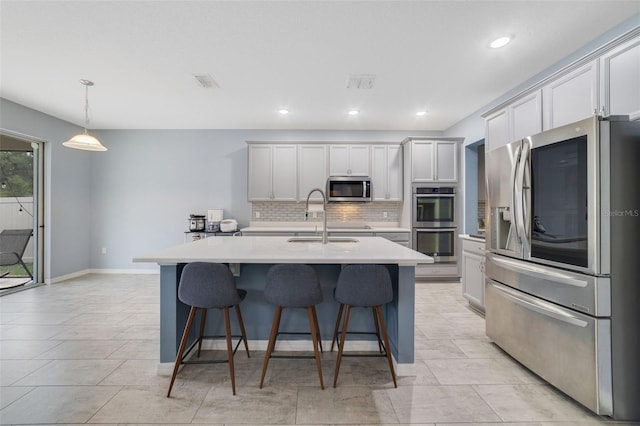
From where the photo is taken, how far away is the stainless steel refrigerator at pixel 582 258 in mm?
1668

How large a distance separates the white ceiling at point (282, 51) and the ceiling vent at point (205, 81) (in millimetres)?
76

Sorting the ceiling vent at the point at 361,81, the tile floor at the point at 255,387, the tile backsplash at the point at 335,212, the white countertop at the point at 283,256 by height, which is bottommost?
the tile floor at the point at 255,387

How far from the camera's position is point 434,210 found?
16.2 ft

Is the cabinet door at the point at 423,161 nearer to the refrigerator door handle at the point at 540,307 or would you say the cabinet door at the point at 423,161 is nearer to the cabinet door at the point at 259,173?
the cabinet door at the point at 259,173

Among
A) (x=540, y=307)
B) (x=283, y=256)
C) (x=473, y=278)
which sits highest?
(x=283, y=256)

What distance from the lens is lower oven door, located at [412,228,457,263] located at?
4914 mm

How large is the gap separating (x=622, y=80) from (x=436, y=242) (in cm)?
323

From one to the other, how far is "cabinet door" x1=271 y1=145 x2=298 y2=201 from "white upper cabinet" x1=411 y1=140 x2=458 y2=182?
198 cm

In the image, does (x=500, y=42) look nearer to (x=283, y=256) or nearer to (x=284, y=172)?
(x=283, y=256)

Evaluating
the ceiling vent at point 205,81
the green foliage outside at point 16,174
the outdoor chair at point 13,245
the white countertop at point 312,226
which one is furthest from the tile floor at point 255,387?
the ceiling vent at point 205,81

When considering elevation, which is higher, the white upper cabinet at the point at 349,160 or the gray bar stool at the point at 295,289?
the white upper cabinet at the point at 349,160

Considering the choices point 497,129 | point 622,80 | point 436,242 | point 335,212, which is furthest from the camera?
point 335,212

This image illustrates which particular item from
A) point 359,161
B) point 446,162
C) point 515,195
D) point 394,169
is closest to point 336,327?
point 515,195

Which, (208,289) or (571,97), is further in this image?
(571,97)
